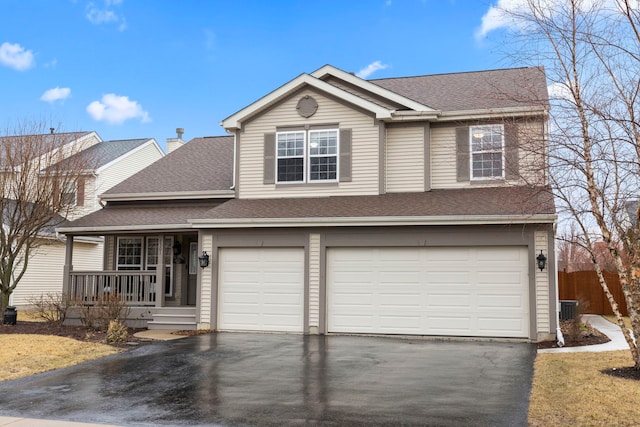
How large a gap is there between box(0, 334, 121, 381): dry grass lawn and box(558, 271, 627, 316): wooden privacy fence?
18772mm

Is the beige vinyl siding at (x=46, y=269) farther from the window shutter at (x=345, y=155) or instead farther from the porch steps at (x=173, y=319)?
the window shutter at (x=345, y=155)

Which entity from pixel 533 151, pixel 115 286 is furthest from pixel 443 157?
pixel 115 286

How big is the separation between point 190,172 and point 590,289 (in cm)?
1645

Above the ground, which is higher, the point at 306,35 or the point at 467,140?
the point at 306,35

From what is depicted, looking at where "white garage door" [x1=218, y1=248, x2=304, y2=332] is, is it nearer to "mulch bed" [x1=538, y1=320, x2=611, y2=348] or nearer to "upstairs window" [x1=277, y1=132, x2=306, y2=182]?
"upstairs window" [x1=277, y1=132, x2=306, y2=182]

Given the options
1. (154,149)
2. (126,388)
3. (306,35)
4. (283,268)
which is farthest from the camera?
(154,149)

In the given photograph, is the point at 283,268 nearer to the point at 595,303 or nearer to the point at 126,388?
the point at 126,388

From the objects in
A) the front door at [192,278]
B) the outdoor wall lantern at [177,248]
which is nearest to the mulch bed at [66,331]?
the front door at [192,278]

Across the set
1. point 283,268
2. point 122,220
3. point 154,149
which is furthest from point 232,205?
point 154,149

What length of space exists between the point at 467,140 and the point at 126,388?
10.9 metres

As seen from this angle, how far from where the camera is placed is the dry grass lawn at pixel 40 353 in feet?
32.6

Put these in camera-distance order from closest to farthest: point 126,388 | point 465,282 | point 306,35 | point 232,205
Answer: point 126,388, point 465,282, point 232,205, point 306,35

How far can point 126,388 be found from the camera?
8352 mm

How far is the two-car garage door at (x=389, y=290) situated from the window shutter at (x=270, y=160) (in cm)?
218
